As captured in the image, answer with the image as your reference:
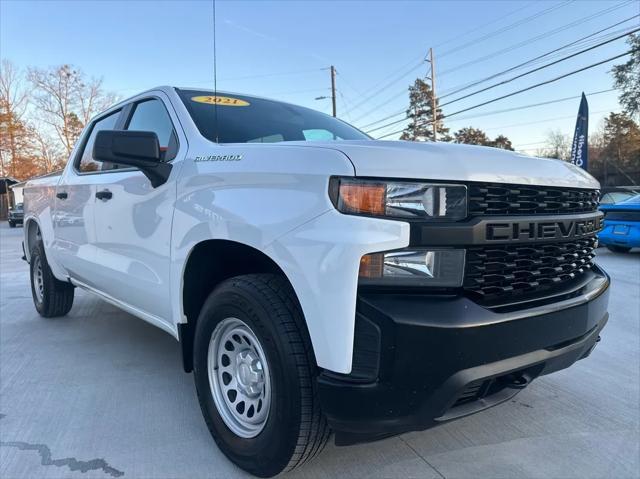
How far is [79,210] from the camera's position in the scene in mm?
3676

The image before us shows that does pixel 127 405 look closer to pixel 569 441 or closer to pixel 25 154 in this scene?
pixel 569 441

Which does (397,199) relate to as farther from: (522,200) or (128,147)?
(128,147)

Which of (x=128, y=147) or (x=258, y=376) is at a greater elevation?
(x=128, y=147)

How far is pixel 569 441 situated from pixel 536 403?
0.43m

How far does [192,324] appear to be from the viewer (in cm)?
249

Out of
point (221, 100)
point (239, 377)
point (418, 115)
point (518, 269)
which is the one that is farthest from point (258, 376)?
point (418, 115)

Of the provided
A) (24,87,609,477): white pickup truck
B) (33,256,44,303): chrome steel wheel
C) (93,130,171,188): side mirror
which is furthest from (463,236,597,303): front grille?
(33,256,44,303): chrome steel wheel

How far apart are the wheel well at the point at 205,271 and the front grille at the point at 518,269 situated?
3.11 ft

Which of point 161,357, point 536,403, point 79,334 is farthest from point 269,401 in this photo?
point 79,334

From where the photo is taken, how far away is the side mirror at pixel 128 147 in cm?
231

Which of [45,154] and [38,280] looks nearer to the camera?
[38,280]

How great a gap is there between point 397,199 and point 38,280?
4.65m

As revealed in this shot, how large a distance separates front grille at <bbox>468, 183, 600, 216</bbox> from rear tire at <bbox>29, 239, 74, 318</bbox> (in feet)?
14.0

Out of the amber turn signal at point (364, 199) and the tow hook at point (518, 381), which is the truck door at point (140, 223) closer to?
the amber turn signal at point (364, 199)
